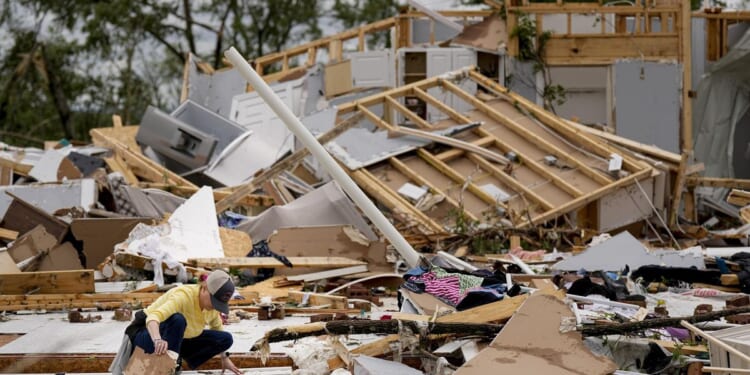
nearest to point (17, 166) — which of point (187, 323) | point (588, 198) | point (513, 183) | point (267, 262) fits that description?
point (267, 262)

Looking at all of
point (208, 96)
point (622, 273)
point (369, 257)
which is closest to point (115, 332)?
point (369, 257)

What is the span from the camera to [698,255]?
1345cm

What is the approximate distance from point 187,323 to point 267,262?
4.91 m

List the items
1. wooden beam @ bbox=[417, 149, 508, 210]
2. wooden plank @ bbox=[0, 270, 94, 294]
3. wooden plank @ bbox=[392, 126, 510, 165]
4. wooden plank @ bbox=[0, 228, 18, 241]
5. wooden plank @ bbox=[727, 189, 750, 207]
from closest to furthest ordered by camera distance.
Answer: wooden plank @ bbox=[0, 270, 94, 294], wooden plank @ bbox=[0, 228, 18, 241], wooden plank @ bbox=[727, 189, 750, 207], wooden beam @ bbox=[417, 149, 508, 210], wooden plank @ bbox=[392, 126, 510, 165]

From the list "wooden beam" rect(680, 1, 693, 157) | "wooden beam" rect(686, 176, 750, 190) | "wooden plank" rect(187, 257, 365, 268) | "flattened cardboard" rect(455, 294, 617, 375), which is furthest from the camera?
"wooden beam" rect(680, 1, 693, 157)

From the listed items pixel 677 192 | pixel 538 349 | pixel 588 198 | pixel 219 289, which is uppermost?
pixel 219 289

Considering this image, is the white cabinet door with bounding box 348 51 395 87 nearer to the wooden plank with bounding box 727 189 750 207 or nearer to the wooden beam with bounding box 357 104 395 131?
the wooden beam with bounding box 357 104 395 131

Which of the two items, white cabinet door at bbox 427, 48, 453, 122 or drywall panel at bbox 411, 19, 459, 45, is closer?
white cabinet door at bbox 427, 48, 453, 122

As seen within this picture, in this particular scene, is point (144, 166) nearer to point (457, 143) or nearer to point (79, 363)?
point (457, 143)

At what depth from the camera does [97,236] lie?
13.6 m

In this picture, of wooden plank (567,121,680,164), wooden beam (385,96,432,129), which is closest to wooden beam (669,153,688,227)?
wooden plank (567,121,680,164)

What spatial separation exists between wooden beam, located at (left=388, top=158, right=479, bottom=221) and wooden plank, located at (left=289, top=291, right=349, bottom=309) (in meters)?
4.38

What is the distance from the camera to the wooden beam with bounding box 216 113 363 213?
1558 cm

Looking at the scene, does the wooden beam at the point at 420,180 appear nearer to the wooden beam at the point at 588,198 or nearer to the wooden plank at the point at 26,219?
the wooden beam at the point at 588,198
